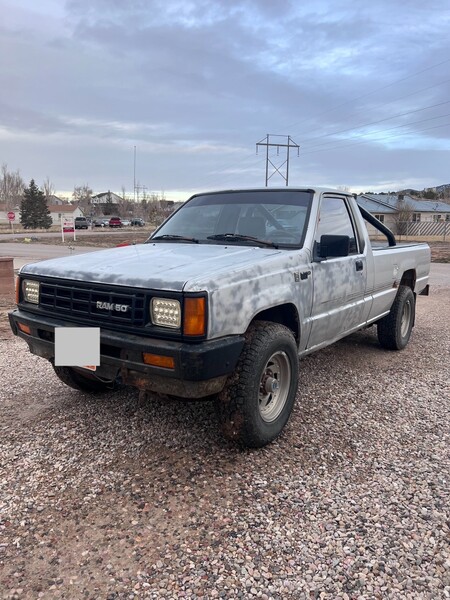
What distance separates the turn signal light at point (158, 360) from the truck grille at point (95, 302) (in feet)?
0.66

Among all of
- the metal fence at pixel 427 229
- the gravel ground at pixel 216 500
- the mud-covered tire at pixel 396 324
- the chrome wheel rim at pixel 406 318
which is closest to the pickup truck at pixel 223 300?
the gravel ground at pixel 216 500

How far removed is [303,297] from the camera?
11.9ft

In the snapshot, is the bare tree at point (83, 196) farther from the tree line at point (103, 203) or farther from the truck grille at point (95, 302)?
the truck grille at point (95, 302)

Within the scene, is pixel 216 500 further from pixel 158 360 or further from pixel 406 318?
pixel 406 318

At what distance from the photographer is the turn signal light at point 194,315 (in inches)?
105

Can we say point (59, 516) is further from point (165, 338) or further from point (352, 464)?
point (352, 464)

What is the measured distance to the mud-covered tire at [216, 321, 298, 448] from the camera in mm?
2971

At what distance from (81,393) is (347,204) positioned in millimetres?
3173

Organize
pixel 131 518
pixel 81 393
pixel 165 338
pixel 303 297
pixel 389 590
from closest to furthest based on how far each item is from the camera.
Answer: pixel 389 590 → pixel 131 518 → pixel 165 338 → pixel 303 297 → pixel 81 393

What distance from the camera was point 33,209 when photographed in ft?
202

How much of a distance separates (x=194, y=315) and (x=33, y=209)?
64820 millimetres

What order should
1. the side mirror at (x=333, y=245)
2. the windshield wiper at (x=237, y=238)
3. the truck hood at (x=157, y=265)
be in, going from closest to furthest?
the truck hood at (x=157, y=265) → the side mirror at (x=333, y=245) → the windshield wiper at (x=237, y=238)

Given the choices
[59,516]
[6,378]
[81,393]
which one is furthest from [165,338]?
[6,378]

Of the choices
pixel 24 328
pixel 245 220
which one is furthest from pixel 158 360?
pixel 245 220
